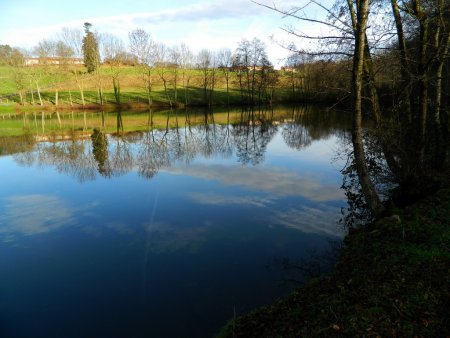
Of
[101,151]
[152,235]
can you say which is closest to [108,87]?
[101,151]

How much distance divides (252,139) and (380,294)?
83.2 ft

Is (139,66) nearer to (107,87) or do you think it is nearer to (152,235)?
(107,87)

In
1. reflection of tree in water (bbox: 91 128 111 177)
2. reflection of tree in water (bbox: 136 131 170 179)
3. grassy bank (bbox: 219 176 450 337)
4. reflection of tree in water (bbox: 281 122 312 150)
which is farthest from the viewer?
reflection of tree in water (bbox: 281 122 312 150)

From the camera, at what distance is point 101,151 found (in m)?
24.8

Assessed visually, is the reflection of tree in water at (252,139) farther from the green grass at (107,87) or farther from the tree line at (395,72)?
the green grass at (107,87)

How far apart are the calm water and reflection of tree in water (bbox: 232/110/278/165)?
1.56 feet

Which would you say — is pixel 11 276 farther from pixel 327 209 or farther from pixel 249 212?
pixel 327 209

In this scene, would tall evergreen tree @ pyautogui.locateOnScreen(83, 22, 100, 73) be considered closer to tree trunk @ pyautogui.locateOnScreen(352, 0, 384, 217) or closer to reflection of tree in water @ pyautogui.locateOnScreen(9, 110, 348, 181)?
reflection of tree in water @ pyautogui.locateOnScreen(9, 110, 348, 181)

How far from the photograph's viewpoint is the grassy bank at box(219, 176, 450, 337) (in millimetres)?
5102

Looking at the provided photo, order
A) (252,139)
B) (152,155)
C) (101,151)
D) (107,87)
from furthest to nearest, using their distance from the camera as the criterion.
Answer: (107,87)
(252,139)
(101,151)
(152,155)

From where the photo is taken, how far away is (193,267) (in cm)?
906

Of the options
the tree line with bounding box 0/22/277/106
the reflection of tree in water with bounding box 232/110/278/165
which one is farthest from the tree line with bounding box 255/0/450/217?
the tree line with bounding box 0/22/277/106

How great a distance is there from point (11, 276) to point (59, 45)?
208 ft

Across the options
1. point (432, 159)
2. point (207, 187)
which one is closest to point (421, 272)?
point (432, 159)
